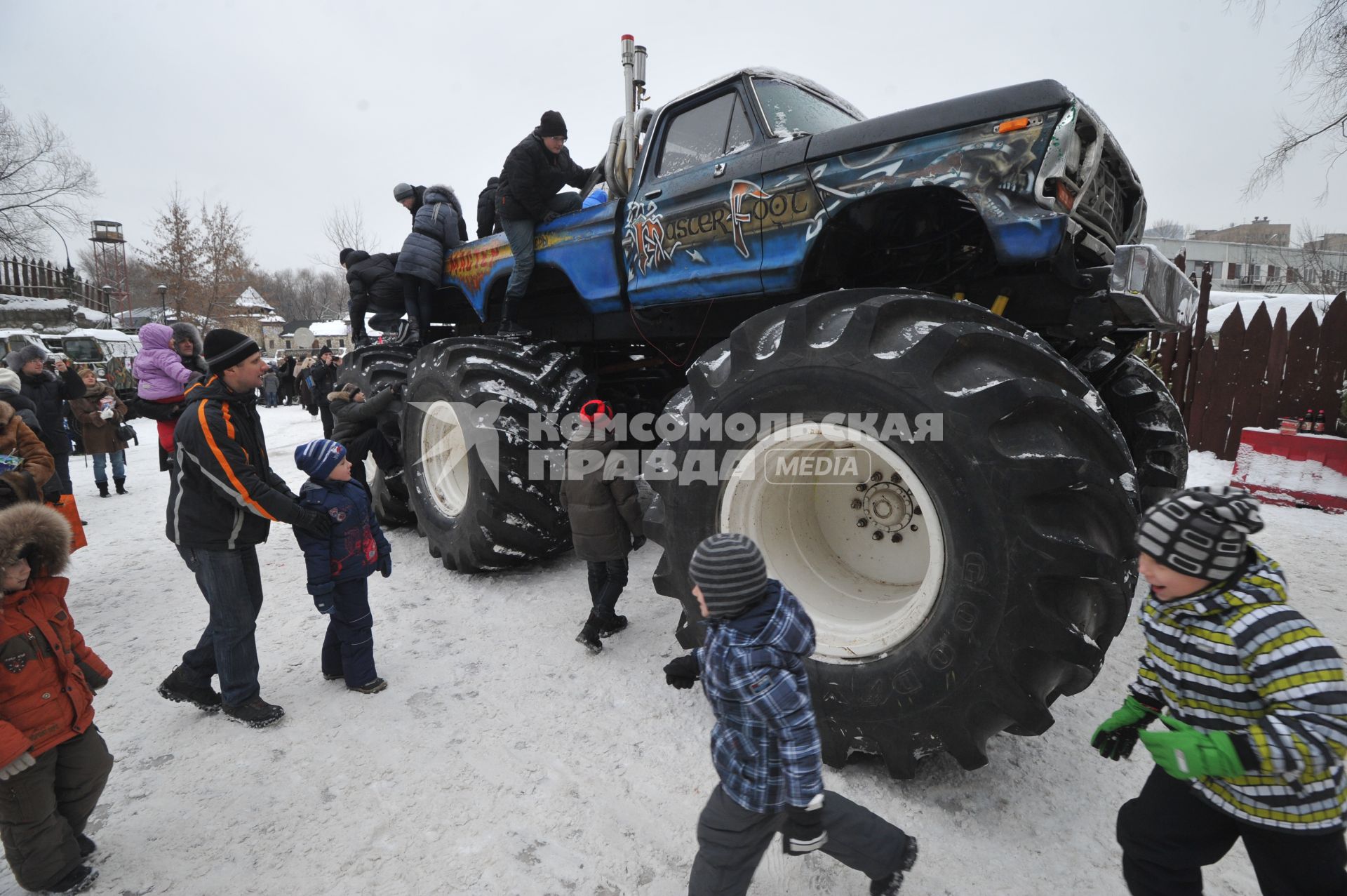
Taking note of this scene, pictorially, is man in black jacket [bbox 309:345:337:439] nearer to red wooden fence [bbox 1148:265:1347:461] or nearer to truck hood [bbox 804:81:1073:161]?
truck hood [bbox 804:81:1073:161]

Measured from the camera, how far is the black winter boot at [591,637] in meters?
3.51

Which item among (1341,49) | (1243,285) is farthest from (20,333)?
(1243,285)

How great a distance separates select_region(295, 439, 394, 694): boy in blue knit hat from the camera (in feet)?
10.4

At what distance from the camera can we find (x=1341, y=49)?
955 centimetres

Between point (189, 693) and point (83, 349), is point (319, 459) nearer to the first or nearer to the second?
point (189, 693)

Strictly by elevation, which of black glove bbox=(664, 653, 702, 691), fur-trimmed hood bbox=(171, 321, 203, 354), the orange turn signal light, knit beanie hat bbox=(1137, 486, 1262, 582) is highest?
the orange turn signal light

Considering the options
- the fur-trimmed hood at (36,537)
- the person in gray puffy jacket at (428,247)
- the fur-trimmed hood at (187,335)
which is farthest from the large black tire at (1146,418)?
the fur-trimmed hood at (187,335)

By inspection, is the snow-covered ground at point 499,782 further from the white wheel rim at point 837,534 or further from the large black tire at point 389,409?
the large black tire at point 389,409

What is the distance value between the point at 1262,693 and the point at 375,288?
6.65m

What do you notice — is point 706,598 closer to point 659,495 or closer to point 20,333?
point 659,495

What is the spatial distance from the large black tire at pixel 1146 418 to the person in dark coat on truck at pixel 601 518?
2777 millimetres

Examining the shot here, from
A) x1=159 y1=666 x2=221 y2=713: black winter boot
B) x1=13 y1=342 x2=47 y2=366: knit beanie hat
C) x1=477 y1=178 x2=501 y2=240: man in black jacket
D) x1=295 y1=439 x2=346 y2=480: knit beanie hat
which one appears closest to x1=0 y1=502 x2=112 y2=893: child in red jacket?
x1=159 y1=666 x2=221 y2=713: black winter boot

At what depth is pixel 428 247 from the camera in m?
5.64

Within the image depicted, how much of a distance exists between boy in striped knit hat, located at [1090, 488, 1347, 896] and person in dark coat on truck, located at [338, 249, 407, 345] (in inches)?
240
